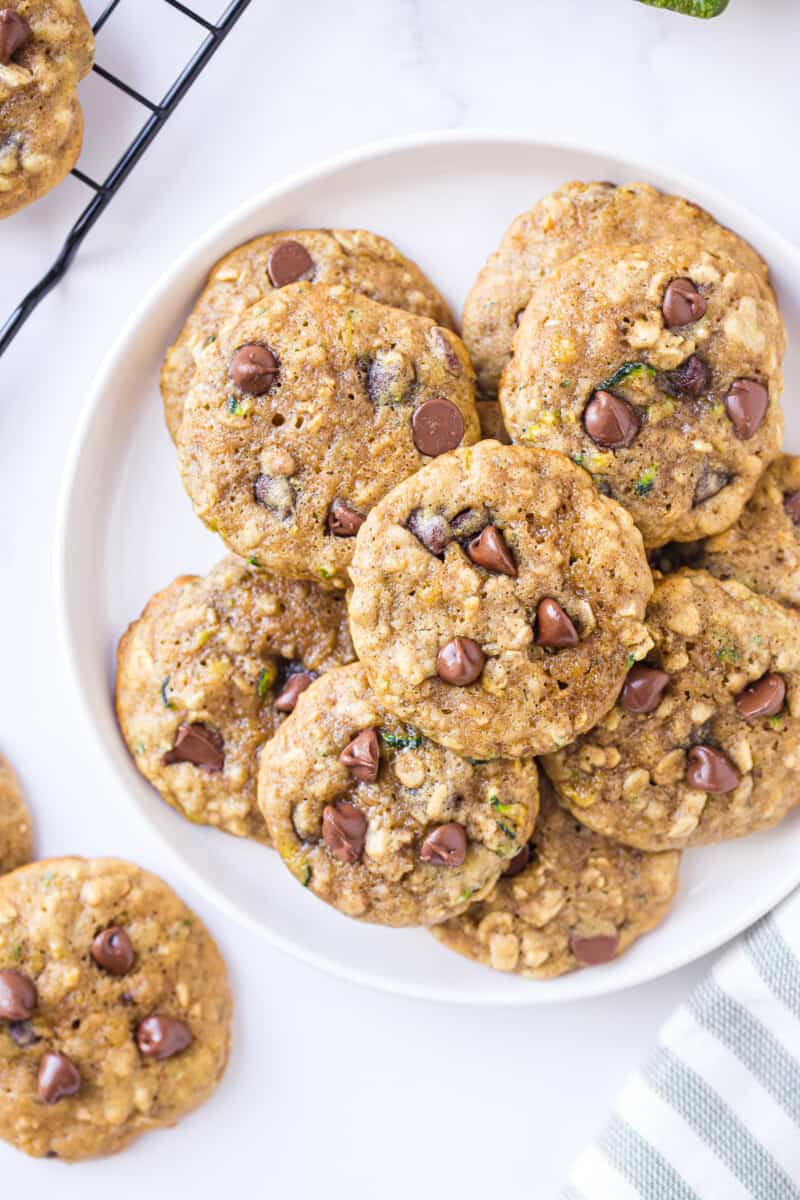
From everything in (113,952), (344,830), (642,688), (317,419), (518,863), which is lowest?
(113,952)

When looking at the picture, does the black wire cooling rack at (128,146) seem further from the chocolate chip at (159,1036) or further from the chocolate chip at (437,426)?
the chocolate chip at (159,1036)

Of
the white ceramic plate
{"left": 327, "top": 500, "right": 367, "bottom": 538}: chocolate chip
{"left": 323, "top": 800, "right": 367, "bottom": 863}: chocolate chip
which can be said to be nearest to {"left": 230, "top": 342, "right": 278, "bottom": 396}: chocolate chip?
{"left": 327, "top": 500, "right": 367, "bottom": 538}: chocolate chip

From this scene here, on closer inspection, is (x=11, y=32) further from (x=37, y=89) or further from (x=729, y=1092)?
(x=729, y=1092)

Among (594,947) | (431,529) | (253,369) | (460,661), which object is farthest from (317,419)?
(594,947)

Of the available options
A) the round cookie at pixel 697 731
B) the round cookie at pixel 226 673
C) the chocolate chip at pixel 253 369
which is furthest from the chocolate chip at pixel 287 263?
the round cookie at pixel 697 731

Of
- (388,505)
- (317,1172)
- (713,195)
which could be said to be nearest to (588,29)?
(713,195)

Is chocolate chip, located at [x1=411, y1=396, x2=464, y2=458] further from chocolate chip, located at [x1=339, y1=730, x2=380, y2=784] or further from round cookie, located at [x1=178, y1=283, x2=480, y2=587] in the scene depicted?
chocolate chip, located at [x1=339, y1=730, x2=380, y2=784]

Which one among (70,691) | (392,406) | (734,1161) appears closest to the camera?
(392,406)

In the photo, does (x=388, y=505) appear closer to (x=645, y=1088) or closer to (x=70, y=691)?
(x=70, y=691)
